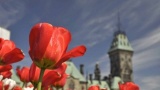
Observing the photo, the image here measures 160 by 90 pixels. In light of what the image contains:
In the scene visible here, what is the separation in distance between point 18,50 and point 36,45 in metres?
0.14

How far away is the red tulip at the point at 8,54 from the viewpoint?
125 cm

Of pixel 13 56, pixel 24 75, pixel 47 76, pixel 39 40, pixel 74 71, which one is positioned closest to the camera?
pixel 39 40

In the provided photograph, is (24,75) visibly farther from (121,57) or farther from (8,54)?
(121,57)

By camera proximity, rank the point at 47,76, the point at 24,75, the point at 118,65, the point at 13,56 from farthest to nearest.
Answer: the point at 118,65, the point at 24,75, the point at 47,76, the point at 13,56

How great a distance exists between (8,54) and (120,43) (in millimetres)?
93280

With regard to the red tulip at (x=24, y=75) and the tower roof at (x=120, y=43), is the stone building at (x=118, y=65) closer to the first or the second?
the tower roof at (x=120, y=43)

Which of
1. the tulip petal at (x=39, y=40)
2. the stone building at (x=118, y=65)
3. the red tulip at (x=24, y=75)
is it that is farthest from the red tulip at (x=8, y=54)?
the stone building at (x=118, y=65)

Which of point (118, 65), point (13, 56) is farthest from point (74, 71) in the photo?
point (13, 56)

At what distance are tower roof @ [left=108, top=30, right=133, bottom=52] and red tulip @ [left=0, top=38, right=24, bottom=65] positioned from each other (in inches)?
3540

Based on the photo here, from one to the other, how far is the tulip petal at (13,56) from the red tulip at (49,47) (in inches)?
4.0

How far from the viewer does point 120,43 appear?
9375 centimetres

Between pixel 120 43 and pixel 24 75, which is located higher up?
pixel 120 43

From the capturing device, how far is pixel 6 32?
8.45m

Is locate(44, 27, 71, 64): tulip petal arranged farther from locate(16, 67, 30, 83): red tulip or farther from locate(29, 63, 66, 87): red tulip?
locate(16, 67, 30, 83): red tulip
